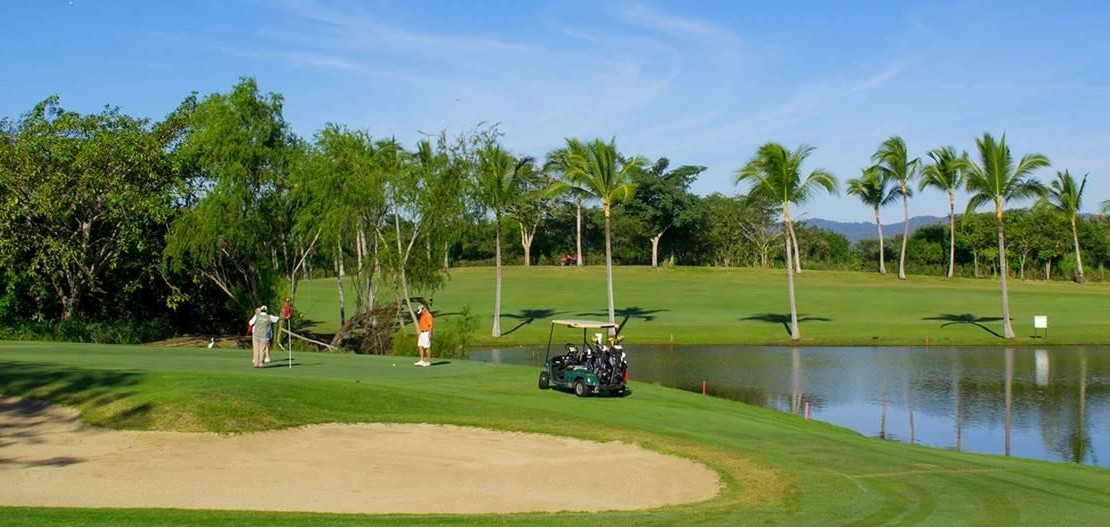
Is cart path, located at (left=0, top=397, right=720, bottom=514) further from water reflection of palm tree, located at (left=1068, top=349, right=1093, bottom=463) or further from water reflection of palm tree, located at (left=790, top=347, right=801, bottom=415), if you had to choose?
water reflection of palm tree, located at (left=790, top=347, right=801, bottom=415)

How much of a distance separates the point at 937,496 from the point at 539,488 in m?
6.05

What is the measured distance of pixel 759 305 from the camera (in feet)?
271

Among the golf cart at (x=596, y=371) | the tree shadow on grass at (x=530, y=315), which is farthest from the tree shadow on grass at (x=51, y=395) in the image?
the tree shadow on grass at (x=530, y=315)

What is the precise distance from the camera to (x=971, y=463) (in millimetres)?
21516

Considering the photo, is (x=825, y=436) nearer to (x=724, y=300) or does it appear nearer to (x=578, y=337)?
(x=578, y=337)

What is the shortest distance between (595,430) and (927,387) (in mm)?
22281

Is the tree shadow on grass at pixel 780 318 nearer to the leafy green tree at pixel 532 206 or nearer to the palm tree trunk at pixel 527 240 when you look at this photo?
the leafy green tree at pixel 532 206

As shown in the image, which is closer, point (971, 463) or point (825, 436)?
point (971, 463)

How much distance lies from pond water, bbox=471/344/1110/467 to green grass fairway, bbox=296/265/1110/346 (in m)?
4.81

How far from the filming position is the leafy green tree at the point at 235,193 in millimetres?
46844

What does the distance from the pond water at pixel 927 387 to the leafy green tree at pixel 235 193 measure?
1135 cm

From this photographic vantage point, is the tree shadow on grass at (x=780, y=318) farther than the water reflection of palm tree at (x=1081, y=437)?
Yes

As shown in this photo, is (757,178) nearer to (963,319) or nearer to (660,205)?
(963,319)

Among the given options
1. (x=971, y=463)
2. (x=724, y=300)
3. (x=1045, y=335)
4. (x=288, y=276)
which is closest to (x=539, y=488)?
(x=971, y=463)
